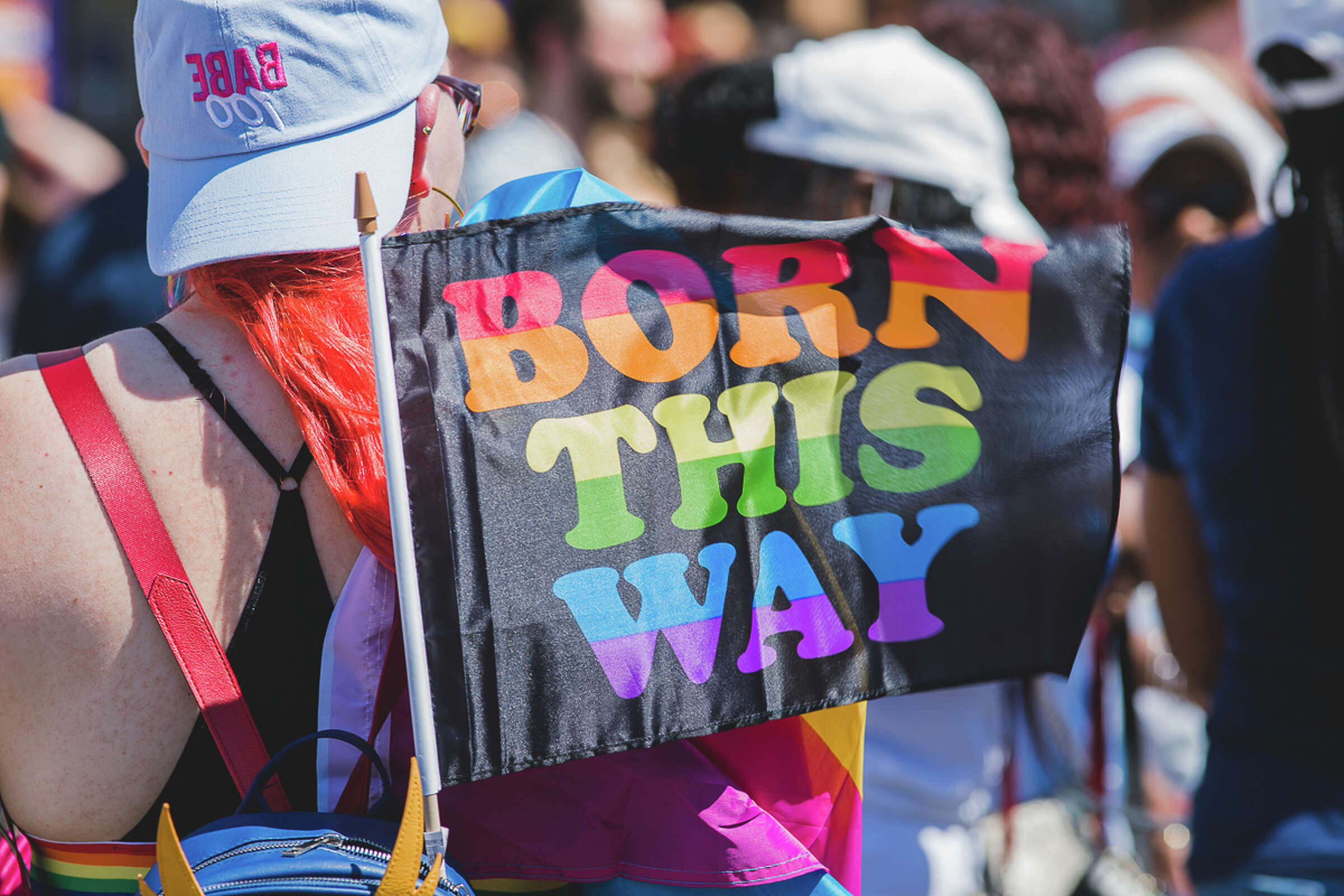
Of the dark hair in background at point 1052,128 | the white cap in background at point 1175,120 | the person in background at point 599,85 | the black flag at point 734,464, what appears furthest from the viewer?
the person in background at point 599,85

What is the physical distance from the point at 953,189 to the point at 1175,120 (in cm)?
152

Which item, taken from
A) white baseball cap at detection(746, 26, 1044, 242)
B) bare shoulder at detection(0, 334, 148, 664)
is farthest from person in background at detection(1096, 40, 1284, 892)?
bare shoulder at detection(0, 334, 148, 664)

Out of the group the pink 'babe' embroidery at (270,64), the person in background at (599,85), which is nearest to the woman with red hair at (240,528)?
the pink 'babe' embroidery at (270,64)

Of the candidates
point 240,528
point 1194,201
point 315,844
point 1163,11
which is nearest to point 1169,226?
point 1194,201

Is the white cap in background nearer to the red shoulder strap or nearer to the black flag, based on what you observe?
the black flag

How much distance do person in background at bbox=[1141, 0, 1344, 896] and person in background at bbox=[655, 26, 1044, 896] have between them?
429 millimetres

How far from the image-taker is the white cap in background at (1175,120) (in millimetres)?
3438

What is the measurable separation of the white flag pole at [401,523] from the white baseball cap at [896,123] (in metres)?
1.48

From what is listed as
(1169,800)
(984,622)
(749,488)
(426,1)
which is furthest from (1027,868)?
(426,1)

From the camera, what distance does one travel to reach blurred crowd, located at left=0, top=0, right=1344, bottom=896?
2359 millimetres

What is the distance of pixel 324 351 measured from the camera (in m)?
1.31

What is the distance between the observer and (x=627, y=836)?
1.33 m

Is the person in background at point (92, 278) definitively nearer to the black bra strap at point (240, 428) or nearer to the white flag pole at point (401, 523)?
the black bra strap at point (240, 428)

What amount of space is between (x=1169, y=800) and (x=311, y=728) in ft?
8.92
